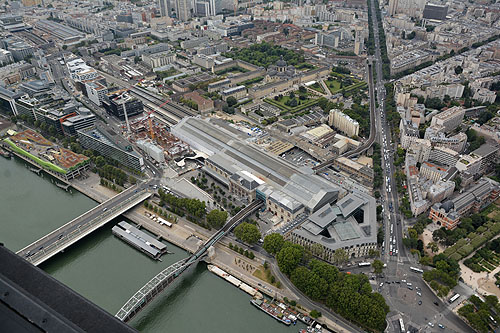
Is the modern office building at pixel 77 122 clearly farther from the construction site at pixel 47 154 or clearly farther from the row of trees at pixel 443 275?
the row of trees at pixel 443 275

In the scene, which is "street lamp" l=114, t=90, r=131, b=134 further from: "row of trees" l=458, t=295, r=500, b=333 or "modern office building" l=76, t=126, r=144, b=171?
"row of trees" l=458, t=295, r=500, b=333

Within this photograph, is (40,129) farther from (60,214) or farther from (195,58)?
(195,58)

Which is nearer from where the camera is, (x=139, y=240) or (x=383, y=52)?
(x=139, y=240)

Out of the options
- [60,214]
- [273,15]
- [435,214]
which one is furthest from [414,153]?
[273,15]

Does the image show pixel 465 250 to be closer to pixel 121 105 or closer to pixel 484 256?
pixel 484 256

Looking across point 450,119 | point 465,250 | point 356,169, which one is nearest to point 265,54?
point 450,119
